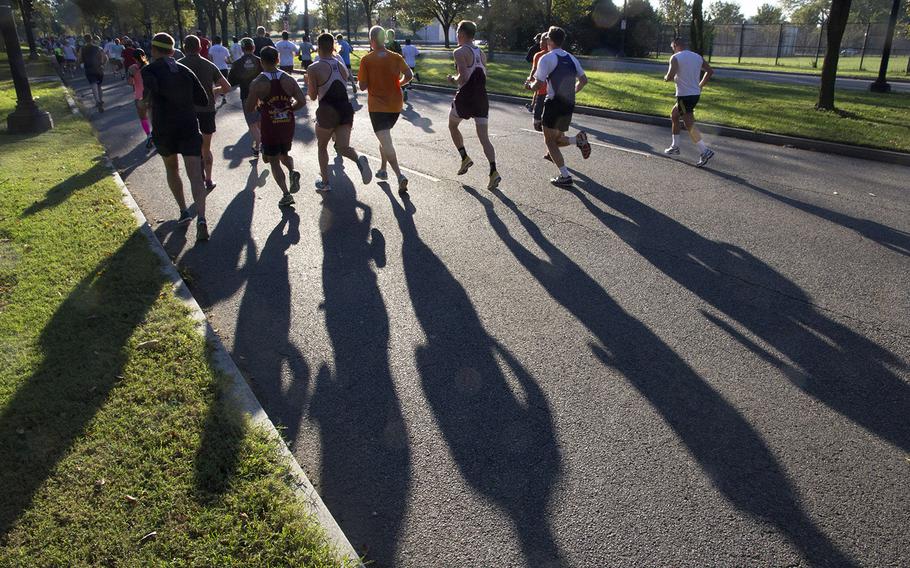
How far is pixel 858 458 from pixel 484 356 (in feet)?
7.21

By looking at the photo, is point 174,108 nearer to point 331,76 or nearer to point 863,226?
point 331,76

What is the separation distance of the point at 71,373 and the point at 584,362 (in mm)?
3242

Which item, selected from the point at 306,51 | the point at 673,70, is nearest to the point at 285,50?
the point at 306,51

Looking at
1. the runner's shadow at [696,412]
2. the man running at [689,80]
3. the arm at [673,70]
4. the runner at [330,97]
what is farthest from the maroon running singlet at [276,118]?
the arm at [673,70]

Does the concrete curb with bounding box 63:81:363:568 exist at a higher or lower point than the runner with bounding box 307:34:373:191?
lower

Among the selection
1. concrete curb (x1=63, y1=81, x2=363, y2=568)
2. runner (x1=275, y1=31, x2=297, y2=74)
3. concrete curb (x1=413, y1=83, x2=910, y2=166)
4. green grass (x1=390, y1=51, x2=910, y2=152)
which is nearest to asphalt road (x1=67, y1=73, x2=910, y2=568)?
concrete curb (x1=63, y1=81, x2=363, y2=568)

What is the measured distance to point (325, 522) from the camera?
9.25 ft

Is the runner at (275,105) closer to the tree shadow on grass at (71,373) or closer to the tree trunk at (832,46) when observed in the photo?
the tree shadow on grass at (71,373)

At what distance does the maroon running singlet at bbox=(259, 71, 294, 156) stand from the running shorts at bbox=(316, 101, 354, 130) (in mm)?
433

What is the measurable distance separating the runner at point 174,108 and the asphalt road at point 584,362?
69 cm

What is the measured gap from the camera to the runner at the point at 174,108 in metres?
6.43

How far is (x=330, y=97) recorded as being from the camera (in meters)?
8.02

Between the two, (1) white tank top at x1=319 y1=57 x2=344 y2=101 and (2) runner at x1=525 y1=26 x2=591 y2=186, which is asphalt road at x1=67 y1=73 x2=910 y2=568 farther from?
(1) white tank top at x1=319 y1=57 x2=344 y2=101

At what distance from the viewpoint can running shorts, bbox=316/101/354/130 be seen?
8055 mm
